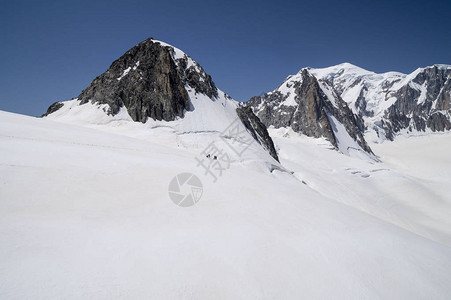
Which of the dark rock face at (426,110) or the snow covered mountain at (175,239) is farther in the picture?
the dark rock face at (426,110)

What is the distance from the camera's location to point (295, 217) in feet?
23.0

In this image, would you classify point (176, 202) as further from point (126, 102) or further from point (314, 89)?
point (314, 89)

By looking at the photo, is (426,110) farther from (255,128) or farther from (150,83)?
(150,83)

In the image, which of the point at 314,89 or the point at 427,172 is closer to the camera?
the point at 427,172

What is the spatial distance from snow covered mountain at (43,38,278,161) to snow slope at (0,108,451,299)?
1954cm

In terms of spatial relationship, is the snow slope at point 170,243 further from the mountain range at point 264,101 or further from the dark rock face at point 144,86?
the dark rock face at point 144,86

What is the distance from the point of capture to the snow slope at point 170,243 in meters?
3.68

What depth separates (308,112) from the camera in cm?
9338

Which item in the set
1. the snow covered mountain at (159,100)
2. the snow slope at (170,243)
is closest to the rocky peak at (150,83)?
the snow covered mountain at (159,100)

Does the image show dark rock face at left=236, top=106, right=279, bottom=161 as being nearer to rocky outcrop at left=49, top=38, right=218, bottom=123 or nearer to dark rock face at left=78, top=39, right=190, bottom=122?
rocky outcrop at left=49, top=38, right=218, bottom=123

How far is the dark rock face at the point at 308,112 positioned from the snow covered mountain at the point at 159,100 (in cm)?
5671

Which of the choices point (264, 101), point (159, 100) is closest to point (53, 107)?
point (159, 100)

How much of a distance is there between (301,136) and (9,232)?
9341 cm

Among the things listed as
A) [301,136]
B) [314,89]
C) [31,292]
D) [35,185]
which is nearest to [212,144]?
[35,185]
